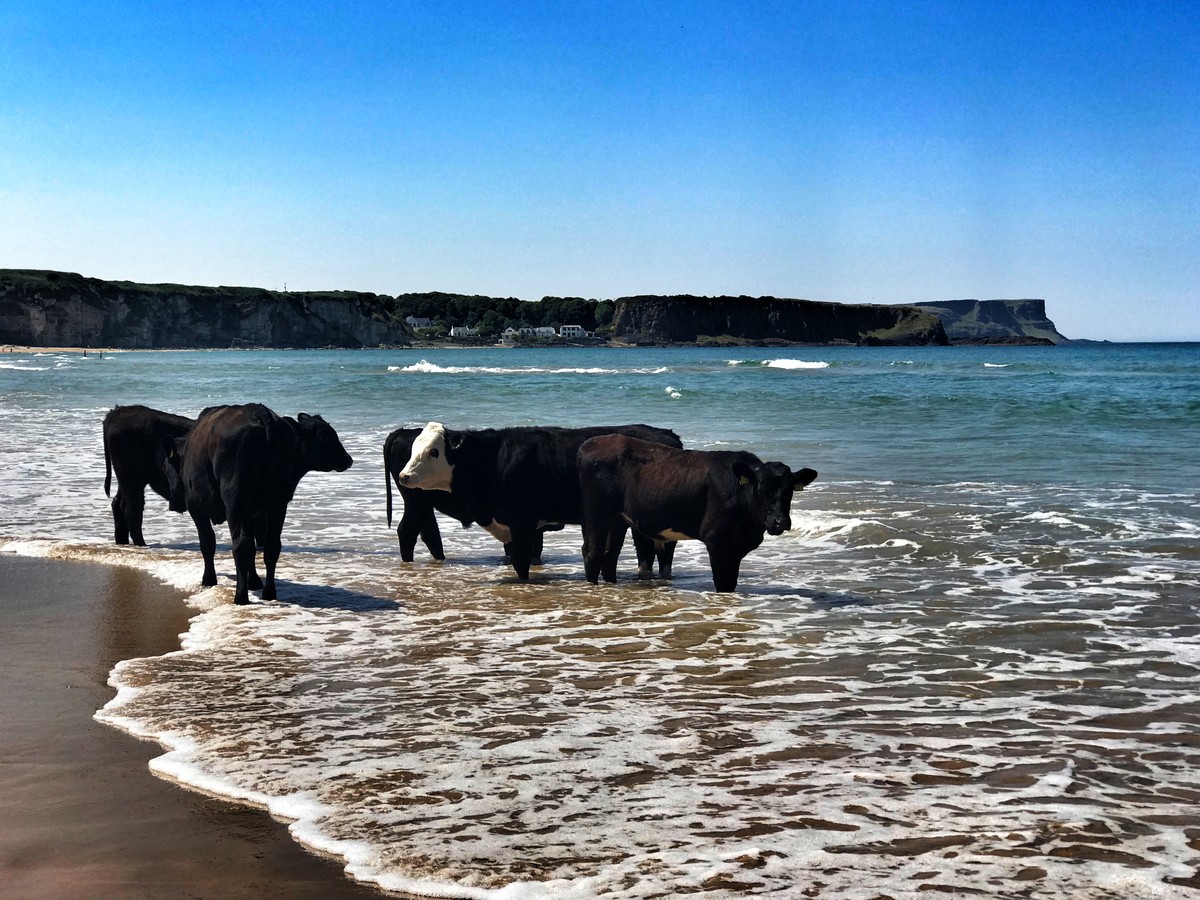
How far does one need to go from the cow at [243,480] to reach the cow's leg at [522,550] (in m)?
1.93

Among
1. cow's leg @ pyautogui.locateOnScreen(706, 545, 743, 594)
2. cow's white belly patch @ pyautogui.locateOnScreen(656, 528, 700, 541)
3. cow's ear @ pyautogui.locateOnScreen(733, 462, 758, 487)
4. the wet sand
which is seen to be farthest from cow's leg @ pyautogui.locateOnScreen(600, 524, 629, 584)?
the wet sand

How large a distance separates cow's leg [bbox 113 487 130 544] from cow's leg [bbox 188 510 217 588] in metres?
2.60

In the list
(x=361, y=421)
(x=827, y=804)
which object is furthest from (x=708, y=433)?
(x=827, y=804)

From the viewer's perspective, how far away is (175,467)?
11.1 metres

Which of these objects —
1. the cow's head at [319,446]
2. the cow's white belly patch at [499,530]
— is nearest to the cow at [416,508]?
the cow's white belly patch at [499,530]

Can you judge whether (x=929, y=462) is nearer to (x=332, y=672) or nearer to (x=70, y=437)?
(x=332, y=672)

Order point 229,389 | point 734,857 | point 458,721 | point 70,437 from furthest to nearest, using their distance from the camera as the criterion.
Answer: point 229,389, point 70,437, point 458,721, point 734,857

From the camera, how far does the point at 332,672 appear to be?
700 centimetres

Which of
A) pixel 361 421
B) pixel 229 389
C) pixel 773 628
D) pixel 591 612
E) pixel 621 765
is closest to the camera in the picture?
pixel 621 765

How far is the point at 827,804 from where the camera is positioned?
482cm

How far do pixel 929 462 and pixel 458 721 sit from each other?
1546 centimetres

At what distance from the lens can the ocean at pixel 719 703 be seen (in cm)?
436

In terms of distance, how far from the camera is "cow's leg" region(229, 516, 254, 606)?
9.10 metres

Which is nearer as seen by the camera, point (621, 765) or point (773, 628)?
point (621, 765)
